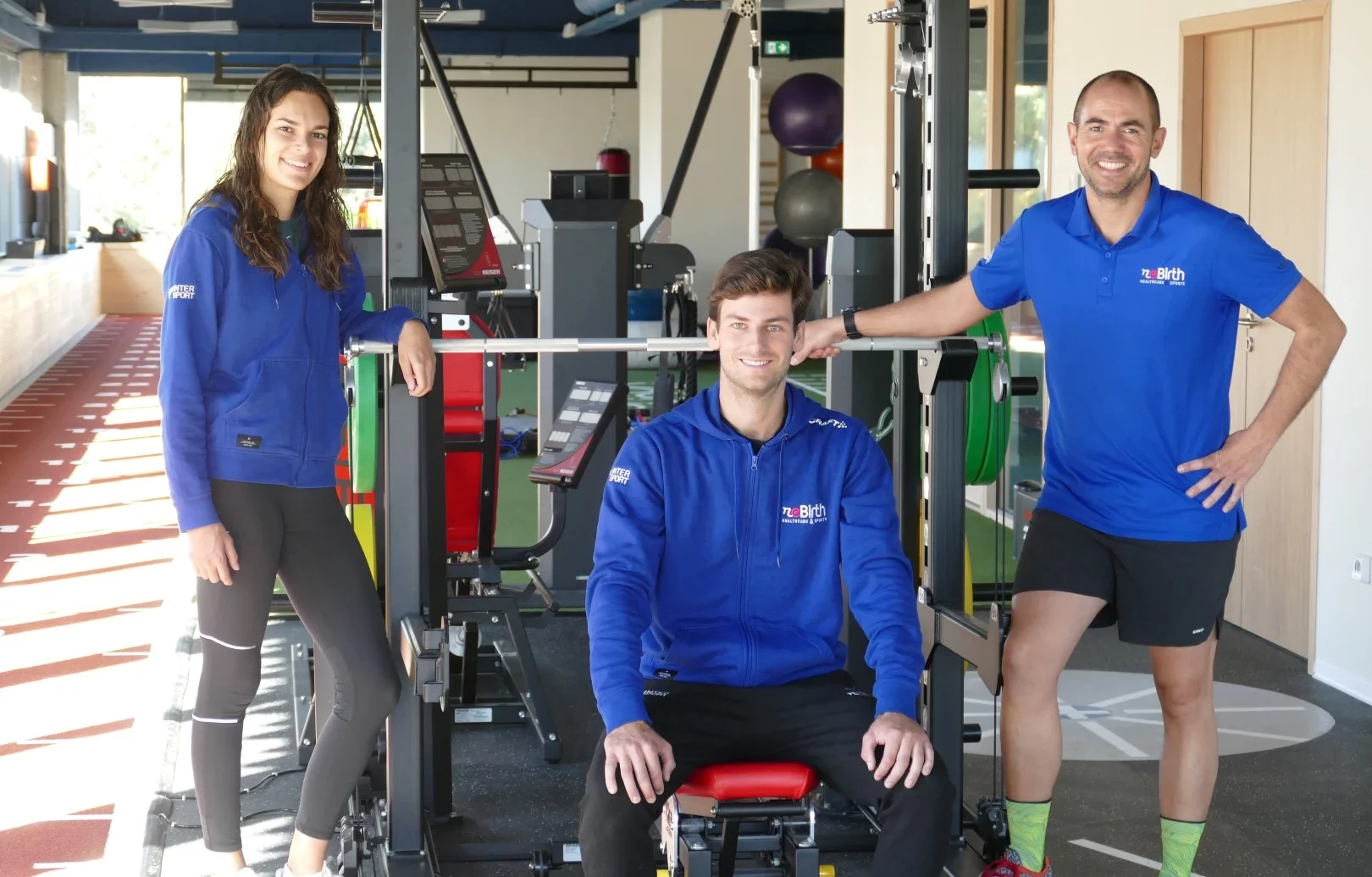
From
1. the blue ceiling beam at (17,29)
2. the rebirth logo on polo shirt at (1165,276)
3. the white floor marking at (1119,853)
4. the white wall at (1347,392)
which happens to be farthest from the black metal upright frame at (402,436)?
the blue ceiling beam at (17,29)

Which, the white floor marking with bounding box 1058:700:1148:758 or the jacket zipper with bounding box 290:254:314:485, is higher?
the jacket zipper with bounding box 290:254:314:485

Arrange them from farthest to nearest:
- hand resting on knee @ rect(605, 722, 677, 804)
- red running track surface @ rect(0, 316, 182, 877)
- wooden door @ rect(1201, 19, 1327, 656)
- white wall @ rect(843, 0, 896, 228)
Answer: white wall @ rect(843, 0, 896, 228) < wooden door @ rect(1201, 19, 1327, 656) < red running track surface @ rect(0, 316, 182, 877) < hand resting on knee @ rect(605, 722, 677, 804)

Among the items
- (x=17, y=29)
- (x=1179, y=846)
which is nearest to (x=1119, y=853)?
(x=1179, y=846)

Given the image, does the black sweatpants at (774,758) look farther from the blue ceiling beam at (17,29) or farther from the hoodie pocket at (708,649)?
the blue ceiling beam at (17,29)

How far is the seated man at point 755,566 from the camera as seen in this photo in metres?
2.30

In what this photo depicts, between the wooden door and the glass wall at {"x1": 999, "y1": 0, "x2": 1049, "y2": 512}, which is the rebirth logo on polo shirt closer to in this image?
the wooden door

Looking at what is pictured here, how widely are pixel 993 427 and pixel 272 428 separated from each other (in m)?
1.42

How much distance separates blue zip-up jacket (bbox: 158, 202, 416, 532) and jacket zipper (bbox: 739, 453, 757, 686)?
2.53 feet

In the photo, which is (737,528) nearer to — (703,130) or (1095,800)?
(1095,800)

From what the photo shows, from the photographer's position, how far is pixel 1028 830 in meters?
2.75

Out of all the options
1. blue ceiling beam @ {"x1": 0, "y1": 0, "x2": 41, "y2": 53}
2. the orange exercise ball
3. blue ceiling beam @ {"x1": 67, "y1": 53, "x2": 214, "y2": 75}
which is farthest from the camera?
blue ceiling beam @ {"x1": 67, "y1": 53, "x2": 214, "y2": 75}

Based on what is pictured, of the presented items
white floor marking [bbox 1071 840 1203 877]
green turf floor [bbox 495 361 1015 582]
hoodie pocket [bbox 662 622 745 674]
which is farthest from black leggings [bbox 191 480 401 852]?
green turf floor [bbox 495 361 1015 582]

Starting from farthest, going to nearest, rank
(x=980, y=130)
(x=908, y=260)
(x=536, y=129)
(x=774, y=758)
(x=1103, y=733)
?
(x=536, y=129) < (x=980, y=130) < (x=1103, y=733) < (x=908, y=260) < (x=774, y=758)

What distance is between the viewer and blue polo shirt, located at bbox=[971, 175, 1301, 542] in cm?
260
